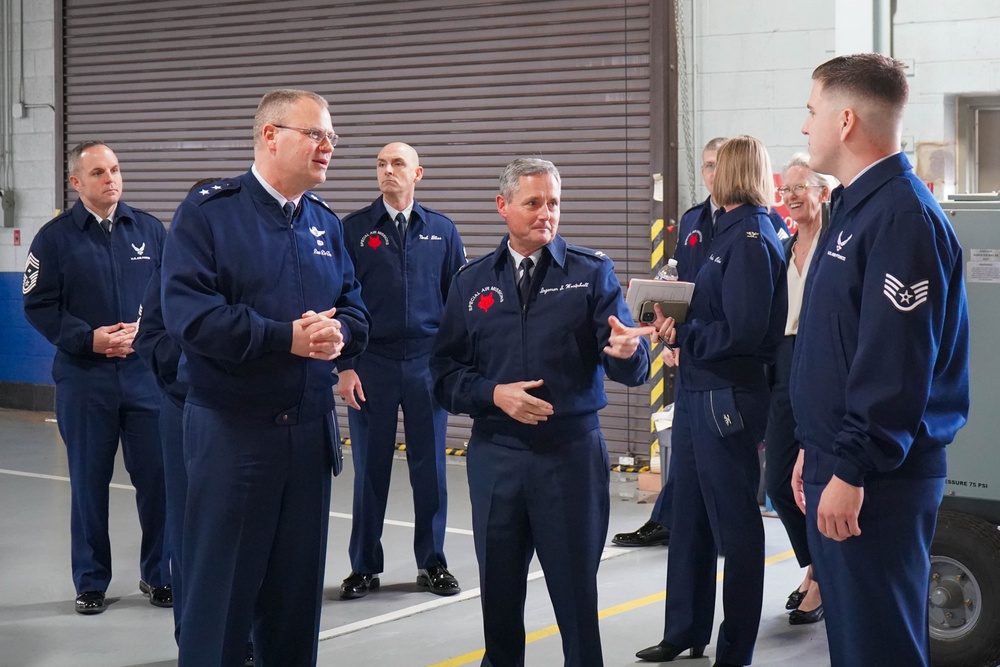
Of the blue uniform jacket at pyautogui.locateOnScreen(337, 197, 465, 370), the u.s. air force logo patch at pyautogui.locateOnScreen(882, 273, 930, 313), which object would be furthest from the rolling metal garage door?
the u.s. air force logo patch at pyautogui.locateOnScreen(882, 273, 930, 313)

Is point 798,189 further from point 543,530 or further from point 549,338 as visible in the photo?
point 543,530

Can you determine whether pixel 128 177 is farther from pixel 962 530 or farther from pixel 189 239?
pixel 962 530

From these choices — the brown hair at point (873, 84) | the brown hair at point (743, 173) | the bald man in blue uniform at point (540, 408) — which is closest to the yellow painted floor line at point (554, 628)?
the bald man in blue uniform at point (540, 408)

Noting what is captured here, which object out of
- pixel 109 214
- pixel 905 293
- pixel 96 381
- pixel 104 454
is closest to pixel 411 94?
pixel 109 214

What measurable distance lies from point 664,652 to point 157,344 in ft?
7.55

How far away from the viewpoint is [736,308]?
4.19 meters

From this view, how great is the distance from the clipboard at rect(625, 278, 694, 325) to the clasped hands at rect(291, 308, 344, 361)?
1.31 metres

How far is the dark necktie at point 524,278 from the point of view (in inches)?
149

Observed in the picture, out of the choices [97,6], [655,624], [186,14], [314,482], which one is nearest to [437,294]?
[655,624]

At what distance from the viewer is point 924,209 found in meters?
2.73

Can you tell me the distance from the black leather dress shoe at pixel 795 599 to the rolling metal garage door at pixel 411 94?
11.1ft

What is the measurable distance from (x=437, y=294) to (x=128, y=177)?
19.7 feet

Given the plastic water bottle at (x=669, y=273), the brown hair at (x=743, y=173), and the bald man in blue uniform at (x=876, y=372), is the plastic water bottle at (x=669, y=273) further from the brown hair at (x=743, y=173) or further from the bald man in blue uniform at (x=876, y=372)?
the bald man in blue uniform at (x=876, y=372)

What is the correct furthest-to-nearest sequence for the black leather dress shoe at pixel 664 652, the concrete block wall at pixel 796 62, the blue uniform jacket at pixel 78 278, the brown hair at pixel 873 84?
the concrete block wall at pixel 796 62
the blue uniform jacket at pixel 78 278
the black leather dress shoe at pixel 664 652
the brown hair at pixel 873 84
